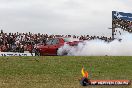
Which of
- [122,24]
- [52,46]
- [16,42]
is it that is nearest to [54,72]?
[52,46]

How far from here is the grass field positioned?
1188 centimetres

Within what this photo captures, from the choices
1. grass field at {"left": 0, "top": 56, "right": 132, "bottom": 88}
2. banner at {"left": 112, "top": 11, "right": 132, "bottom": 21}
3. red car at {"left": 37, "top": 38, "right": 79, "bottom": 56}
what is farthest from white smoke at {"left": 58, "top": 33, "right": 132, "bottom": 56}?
banner at {"left": 112, "top": 11, "right": 132, "bottom": 21}

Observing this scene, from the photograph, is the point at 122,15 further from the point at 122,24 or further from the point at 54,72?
the point at 54,72

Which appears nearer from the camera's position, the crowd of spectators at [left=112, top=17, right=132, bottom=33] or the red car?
the red car

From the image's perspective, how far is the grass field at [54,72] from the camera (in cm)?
1188

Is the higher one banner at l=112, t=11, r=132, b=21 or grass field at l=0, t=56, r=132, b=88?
banner at l=112, t=11, r=132, b=21

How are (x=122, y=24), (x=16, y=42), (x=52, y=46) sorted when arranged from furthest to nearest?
(x=122, y=24) < (x=16, y=42) < (x=52, y=46)

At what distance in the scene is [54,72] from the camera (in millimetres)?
14711

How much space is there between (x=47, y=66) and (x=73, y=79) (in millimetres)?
3587

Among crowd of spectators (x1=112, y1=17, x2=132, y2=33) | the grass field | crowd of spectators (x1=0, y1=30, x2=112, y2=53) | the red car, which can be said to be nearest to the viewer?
the grass field

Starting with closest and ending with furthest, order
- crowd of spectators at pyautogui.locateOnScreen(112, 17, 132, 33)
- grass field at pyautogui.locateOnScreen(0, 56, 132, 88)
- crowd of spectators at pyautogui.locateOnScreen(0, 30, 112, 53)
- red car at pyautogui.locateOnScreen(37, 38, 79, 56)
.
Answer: grass field at pyautogui.locateOnScreen(0, 56, 132, 88) → red car at pyautogui.locateOnScreen(37, 38, 79, 56) → crowd of spectators at pyautogui.locateOnScreen(0, 30, 112, 53) → crowd of spectators at pyautogui.locateOnScreen(112, 17, 132, 33)

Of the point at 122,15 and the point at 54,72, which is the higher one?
the point at 122,15

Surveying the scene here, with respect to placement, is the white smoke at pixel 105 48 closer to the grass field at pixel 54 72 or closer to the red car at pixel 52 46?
the red car at pixel 52 46

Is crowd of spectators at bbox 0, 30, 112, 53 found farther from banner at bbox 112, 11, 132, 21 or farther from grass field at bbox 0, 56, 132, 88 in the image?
banner at bbox 112, 11, 132, 21
